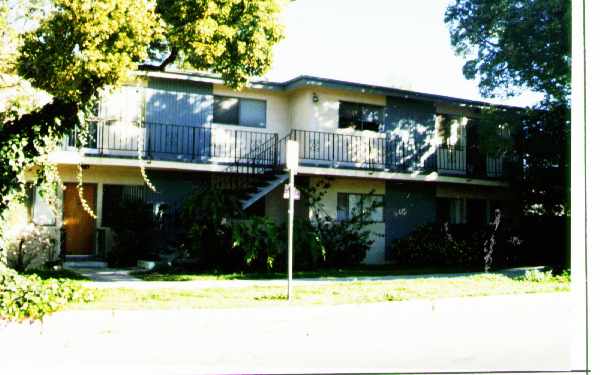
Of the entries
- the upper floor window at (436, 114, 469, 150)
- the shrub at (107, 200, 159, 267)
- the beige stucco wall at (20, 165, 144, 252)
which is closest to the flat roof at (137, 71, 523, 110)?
the upper floor window at (436, 114, 469, 150)

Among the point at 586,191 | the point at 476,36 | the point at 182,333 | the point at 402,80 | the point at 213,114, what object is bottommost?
the point at 182,333

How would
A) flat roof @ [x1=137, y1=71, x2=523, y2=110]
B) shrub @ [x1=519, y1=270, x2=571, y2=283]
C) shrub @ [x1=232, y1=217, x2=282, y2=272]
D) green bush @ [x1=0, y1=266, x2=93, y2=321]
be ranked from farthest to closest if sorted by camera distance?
1. flat roof @ [x1=137, y1=71, x2=523, y2=110]
2. shrub @ [x1=232, y1=217, x2=282, y2=272]
3. shrub @ [x1=519, y1=270, x2=571, y2=283]
4. green bush @ [x1=0, y1=266, x2=93, y2=321]

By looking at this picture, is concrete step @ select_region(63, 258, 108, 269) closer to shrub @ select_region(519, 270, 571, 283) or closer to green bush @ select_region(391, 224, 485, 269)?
green bush @ select_region(391, 224, 485, 269)

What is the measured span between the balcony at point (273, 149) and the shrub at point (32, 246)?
2589 millimetres

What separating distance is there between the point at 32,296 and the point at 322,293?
5089 mm

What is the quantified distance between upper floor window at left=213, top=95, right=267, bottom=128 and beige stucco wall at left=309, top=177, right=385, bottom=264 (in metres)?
2.78

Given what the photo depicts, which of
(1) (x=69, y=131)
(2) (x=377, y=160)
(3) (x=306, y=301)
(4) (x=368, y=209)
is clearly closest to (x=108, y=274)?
(1) (x=69, y=131)

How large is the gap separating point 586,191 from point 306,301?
6017 mm

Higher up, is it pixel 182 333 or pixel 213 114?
pixel 213 114

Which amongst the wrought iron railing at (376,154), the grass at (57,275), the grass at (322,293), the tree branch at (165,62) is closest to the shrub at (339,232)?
the wrought iron railing at (376,154)

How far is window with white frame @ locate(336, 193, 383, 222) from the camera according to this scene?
20.8m

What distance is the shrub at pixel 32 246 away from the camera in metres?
15.8

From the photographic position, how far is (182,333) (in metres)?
7.75

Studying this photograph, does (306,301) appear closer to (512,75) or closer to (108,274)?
(108,274)
